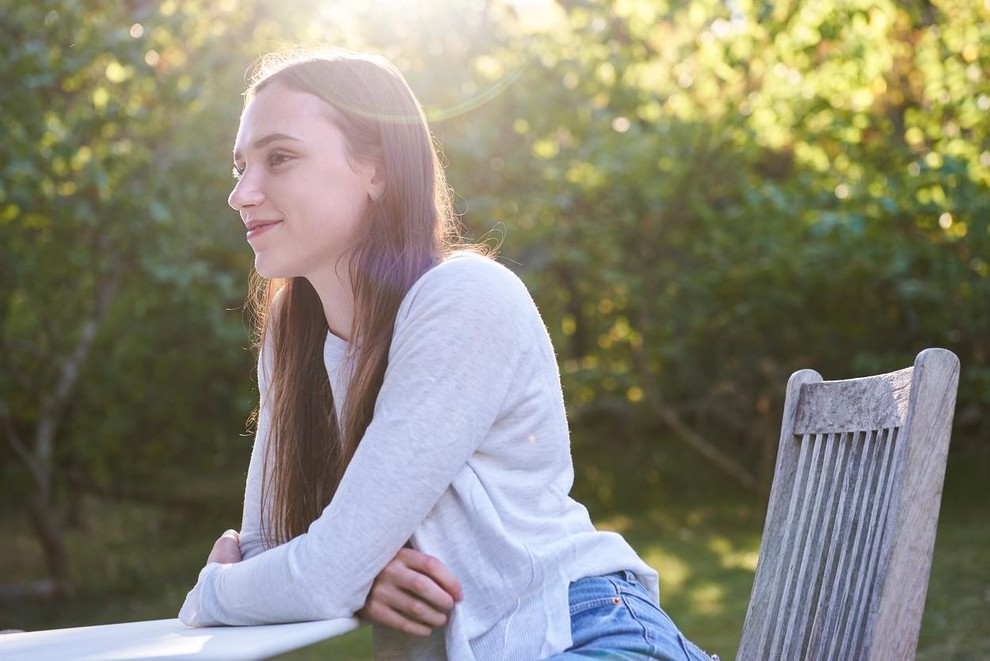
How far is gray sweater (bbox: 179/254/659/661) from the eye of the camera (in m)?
1.42

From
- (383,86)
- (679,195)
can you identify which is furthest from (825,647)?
(679,195)

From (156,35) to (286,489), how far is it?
15.5ft


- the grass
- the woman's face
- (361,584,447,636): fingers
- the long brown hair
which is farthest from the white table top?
the grass

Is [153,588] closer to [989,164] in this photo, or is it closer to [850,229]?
[850,229]

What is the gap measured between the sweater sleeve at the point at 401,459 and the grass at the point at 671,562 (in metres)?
3.25

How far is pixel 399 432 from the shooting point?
4.71 feet

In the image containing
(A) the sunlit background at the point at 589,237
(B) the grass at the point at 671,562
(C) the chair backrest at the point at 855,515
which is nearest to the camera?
(C) the chair backrest at the point at 855,515

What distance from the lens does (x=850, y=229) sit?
6.02 meters

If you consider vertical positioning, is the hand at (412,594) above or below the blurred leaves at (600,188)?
below

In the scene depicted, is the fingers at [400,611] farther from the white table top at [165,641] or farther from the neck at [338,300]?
the neck at [338,300]

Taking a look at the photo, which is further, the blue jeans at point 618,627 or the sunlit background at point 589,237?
the sunlit background at point 589,237

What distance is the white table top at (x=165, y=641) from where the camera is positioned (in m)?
1.18

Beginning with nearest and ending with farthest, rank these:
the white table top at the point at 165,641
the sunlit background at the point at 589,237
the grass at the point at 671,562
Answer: the white table top at the point at 165,641, the grass at the point at 671,562, the sunlit background at the point at 589,237

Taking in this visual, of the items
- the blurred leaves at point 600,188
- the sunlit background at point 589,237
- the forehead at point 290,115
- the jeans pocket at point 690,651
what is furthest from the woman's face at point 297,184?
the blurred leaves at point 600,188
